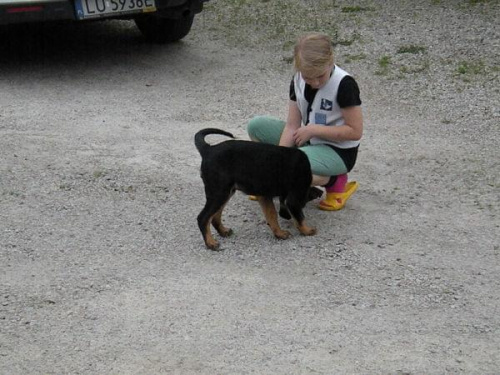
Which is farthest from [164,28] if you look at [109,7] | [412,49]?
[412,49]

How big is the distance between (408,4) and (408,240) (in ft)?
17.5

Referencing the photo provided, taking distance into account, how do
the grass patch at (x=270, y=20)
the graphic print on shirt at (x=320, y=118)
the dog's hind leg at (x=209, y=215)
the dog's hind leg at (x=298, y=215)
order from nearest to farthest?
the dog's hind leg at (x=209, y=215) → the dog's hind leg at (x=298, y=215) → the graphic print on shirt at (x=320, y=118) → the grass patch at (x=270, y=20)

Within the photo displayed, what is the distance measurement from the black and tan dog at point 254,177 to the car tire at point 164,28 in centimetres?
425

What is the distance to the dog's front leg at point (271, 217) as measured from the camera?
4805 mm

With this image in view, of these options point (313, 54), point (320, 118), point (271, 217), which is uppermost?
point (313, 54)

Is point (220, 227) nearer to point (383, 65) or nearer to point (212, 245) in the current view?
point (212, 245)

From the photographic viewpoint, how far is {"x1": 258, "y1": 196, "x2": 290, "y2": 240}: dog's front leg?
4.80 metres

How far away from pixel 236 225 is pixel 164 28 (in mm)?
4325

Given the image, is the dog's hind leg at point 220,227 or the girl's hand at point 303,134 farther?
the girl's hand at point 303,134

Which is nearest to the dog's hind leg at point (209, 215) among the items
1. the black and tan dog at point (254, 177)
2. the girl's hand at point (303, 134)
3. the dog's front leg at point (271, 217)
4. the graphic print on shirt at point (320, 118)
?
the black and tan dog at point (254, 177)

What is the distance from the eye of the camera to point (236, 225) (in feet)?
16.5

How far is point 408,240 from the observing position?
15.7 ft

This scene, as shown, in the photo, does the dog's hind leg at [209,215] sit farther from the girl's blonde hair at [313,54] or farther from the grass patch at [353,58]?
the grass patch at [353,58]

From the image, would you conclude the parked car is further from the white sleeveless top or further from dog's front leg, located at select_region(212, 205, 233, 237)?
dog's front leg, located at select_region(212, 205, 233, 237)
